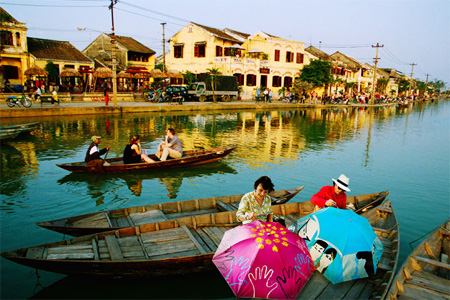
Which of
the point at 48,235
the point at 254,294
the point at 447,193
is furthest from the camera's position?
the point at 447,193

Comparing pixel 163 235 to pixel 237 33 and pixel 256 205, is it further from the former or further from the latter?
pixel 237 33

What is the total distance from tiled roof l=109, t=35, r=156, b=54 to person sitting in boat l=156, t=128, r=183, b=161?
3432 centimetres

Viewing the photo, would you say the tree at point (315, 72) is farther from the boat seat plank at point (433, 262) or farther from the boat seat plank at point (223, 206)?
the boat seat plank at point (433, 262)

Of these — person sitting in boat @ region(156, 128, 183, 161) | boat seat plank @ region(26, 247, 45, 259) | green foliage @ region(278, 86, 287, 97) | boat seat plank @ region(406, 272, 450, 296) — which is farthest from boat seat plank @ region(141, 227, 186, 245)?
green foliage @ region(278, 86, 287, 97)

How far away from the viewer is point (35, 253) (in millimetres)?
4793

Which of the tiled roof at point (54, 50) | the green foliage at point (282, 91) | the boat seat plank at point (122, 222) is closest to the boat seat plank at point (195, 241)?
the boat seat plank at point (122, 222)

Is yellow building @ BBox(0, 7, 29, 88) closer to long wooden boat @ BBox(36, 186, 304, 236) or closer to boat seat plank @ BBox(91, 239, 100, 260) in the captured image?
long wooden boat @ BBox(36, 186, 304, 236)

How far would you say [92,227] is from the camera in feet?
19.9

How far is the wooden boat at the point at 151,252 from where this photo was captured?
479 centimetres

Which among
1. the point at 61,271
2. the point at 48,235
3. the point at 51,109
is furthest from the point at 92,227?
the point at 51,109

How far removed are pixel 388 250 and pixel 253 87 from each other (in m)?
40.2

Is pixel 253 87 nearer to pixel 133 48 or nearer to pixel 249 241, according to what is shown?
pixel 133 48

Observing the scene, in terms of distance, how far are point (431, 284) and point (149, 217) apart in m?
5.05

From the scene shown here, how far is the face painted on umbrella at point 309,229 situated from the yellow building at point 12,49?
110 ft
